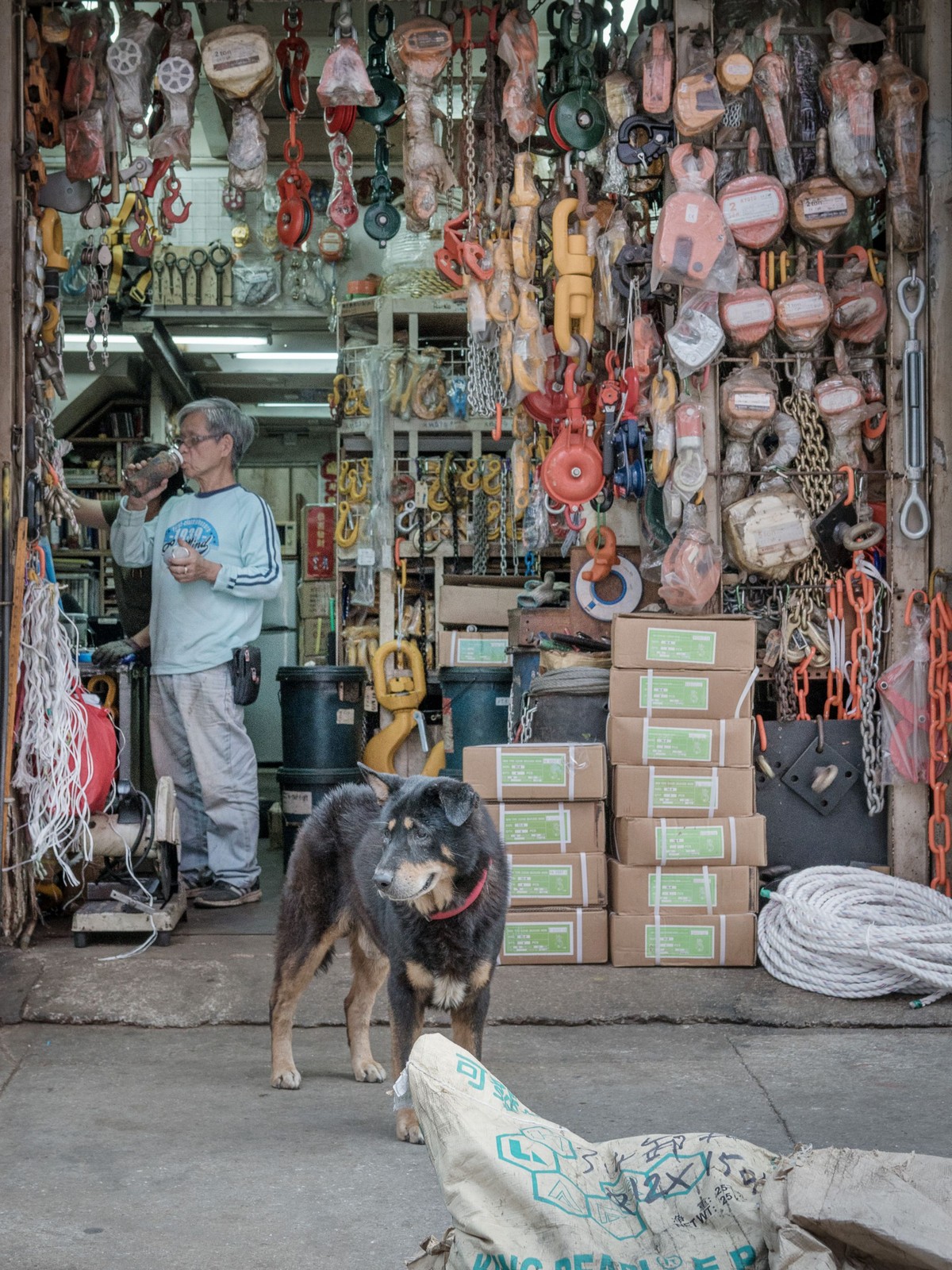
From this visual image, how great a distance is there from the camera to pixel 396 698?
25.8ft

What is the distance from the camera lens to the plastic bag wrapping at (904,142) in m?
5.31

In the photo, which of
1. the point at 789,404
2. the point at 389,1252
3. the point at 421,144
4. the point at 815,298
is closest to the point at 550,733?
the point at 789,404

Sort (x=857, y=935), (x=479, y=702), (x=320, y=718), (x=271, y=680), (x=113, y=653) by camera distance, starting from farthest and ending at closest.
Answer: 1. (x=271, y=680)
2. (x=320, y=718)
3. (x=479, y=702)
4. (x=113, y=653)
5. (x=857, y=935)

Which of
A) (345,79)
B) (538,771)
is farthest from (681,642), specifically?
(345,79)

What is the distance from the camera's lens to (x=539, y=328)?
5793mm

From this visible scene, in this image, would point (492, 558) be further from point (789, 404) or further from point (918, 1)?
point (918, 1)

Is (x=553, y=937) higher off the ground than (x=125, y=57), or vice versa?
(x=125, y=57)

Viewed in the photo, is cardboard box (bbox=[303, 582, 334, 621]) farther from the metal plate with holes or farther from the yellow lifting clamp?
the metal plate with holes

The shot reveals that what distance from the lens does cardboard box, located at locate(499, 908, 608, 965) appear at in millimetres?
5070

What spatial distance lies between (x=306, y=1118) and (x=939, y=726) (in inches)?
110

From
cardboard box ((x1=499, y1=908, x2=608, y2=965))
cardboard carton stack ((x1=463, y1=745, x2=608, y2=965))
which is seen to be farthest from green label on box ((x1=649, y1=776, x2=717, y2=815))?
cardboard box ((x1=499, y1=908, x2=608, y2=965))

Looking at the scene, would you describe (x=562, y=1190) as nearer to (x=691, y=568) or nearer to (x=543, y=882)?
(x=543, y=882)

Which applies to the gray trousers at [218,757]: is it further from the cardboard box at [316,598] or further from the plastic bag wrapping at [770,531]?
the cardboard box at [316,598]

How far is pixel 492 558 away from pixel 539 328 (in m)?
2.83
